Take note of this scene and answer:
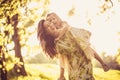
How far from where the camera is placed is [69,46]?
239 inches

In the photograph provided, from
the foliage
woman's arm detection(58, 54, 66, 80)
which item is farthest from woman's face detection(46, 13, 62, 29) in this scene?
the foliage

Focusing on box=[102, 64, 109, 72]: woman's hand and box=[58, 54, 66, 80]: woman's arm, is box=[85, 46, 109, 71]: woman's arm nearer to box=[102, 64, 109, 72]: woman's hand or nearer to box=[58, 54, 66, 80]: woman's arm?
box=[102, 64, 109, 72]: woman's hand

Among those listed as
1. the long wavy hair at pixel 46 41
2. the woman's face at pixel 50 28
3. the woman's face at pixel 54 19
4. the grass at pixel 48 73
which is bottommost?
the grass at pixel 48 73

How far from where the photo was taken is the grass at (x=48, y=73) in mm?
5941

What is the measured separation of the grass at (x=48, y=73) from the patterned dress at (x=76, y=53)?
0.12m

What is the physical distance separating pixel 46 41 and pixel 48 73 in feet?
1.63

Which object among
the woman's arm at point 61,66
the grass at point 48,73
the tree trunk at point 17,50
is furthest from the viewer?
the tree trunk at point 17,50

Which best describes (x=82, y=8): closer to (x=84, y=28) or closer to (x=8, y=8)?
(x=84, y=28)

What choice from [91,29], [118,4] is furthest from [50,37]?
[118,4]

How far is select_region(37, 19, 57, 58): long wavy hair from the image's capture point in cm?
617

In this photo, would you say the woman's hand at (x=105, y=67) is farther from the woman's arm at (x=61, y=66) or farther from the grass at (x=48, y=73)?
the woman's arm at (x=61, y=66)

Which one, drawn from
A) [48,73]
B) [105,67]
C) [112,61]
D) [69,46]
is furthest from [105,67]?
[48,73]

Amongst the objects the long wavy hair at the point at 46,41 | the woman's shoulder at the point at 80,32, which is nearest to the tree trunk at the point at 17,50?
the long wavy hair at the point at 46,41

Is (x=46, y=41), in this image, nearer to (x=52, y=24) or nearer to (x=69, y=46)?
(x=52, y=24)
